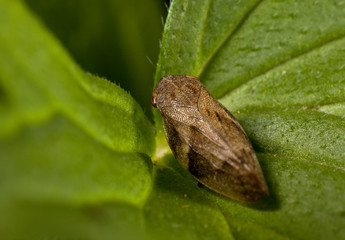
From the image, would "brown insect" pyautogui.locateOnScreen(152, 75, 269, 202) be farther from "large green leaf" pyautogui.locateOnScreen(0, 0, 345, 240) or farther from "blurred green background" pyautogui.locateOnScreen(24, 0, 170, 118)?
"blurred green background" pyautogui.locateOnScreen(24, 0, 170, 118)

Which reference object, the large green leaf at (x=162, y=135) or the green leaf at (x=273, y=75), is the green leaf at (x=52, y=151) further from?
the green leaf at (x=273, y=75)

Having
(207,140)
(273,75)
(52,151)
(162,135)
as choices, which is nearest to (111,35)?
(162,135)

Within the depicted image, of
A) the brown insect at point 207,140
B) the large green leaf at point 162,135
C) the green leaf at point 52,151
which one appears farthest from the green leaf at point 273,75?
the green leaf at point 52,151

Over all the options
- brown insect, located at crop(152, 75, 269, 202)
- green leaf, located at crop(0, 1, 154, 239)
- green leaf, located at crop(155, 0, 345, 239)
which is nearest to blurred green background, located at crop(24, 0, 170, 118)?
brown insect, located at crop(152, 75, 269, 202)

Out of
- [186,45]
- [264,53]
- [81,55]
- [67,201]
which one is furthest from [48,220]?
[81,55]

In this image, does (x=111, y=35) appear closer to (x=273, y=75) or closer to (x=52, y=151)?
(x=273, y=75)

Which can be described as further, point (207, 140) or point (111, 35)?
point (111, 35)
